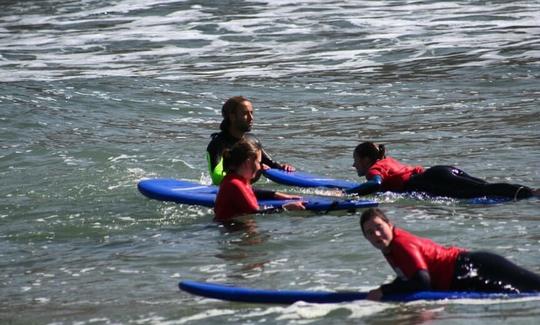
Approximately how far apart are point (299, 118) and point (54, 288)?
8.61 metres

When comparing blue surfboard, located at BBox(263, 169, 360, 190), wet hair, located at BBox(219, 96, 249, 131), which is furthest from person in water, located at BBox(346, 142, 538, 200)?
wet hair, located at BBox(219, 96, 249, 131)

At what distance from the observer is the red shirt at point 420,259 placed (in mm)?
6051

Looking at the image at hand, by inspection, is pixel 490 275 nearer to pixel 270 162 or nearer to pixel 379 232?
pixel 379 232

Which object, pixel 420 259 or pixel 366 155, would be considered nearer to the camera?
pixel 420 259

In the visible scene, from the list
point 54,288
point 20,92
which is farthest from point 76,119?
point 54,288

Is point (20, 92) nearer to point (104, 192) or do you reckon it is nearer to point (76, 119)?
point (76, 119)

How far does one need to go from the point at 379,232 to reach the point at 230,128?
401 cm

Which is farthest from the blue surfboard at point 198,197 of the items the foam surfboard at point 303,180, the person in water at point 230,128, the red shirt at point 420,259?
the red shirt at point 420,259

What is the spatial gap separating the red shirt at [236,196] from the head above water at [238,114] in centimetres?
105

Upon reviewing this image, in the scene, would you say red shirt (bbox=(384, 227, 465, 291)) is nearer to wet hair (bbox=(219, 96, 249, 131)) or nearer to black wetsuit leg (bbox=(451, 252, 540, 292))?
black wetsuit leg (bbox=(451, 252, 540, 292))

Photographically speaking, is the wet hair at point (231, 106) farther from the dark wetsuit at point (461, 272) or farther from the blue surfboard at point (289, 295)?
the dark wetsuit at point (461, 272)

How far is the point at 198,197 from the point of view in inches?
388

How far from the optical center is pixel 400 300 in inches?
241

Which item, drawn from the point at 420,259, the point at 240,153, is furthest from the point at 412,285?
the point at 240,153
